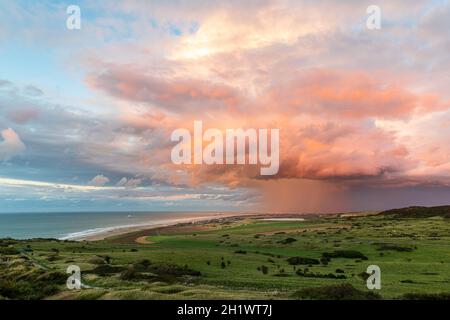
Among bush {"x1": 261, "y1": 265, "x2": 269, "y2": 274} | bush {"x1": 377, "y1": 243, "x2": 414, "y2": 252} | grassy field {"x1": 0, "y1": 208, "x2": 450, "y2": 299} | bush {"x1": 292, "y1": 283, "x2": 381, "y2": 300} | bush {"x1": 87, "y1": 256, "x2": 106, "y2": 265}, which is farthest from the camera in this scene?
bush {"x1": 377, "y1": 243, "x2": 414, "y2": 252}

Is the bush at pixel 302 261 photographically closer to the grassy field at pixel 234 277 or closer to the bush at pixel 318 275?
the grassy field at pixel 234 277

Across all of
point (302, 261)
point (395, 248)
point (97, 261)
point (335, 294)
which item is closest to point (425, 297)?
point (335, 294)

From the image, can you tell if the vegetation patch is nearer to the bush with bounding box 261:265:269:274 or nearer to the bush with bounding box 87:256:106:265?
the bush with bounding box 261:265:269:274

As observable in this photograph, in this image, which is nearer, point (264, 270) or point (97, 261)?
point (264, 270)


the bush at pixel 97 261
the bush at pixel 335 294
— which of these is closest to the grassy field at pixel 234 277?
the bush at pixel 335 294

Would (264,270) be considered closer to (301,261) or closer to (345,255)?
(301,261)

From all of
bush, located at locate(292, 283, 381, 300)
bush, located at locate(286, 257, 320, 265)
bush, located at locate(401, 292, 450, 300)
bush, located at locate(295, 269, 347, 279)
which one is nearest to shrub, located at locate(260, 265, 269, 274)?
bush, located at locate(295, 269, 347, 279)

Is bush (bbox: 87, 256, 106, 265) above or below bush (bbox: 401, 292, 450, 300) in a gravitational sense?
below

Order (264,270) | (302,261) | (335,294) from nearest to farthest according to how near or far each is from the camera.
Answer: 1. (335,294)
2. (264,270)
3. (302,261)
